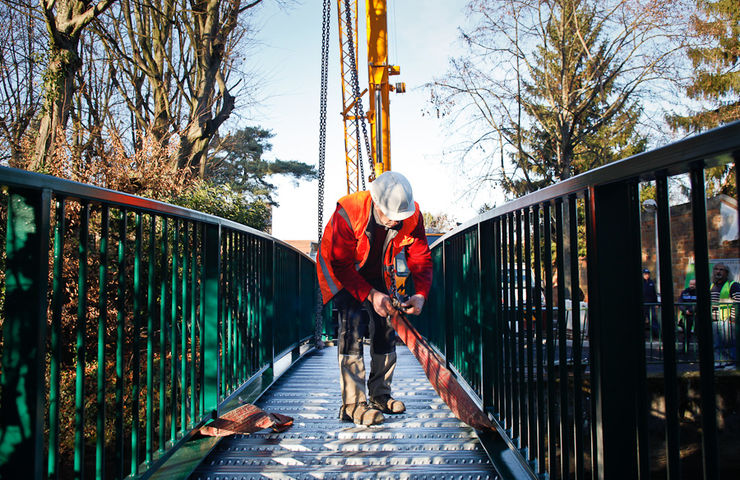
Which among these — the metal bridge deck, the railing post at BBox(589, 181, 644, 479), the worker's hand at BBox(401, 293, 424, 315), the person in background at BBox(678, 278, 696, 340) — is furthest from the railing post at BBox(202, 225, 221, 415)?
the person in background at BBox(678, 278, 696, 340)

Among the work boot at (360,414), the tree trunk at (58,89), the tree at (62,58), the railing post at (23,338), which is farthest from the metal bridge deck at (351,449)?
the tree at (62,58)

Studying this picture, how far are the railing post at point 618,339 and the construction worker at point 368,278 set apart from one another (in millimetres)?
1805

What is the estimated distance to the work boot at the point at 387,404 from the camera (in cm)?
354

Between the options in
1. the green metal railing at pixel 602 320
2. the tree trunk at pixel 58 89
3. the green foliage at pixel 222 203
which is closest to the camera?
the green metal railing at pixel 602 320

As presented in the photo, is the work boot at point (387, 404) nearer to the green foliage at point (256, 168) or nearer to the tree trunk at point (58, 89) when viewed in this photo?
the tree trunk at point (58, 89)

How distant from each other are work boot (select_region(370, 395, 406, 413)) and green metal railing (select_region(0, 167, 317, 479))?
3.03ft

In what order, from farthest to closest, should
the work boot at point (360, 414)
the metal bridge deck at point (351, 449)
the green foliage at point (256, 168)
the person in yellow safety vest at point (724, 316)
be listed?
1. the green foliage at point (256, 168)
2. the person in yellow safety vest at point (724, 316)
3. the work boot at point (360, 414)
4. the metal bridge deck at point (351, 449)

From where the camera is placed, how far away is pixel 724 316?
9711 mm

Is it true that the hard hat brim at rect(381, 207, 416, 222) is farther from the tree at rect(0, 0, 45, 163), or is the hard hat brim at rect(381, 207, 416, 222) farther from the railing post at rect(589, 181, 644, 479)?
the tree at rect(0, 0, 45, 163)

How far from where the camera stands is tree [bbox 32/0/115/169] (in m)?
8.27

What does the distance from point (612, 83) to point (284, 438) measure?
59.0ft

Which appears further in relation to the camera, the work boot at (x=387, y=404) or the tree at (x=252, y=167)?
the tree at (x=252, y=167)

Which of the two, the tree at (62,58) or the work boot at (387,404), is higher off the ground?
the tree at (62,58)

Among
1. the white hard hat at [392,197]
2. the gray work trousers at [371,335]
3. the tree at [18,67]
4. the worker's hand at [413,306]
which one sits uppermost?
the tree at [18,67]
